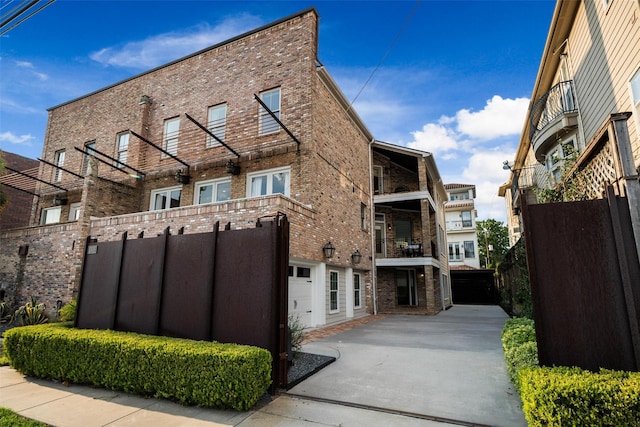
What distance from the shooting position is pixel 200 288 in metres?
4.78

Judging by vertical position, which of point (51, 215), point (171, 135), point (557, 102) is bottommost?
point (51, 215)

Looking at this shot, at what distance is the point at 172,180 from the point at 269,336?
1041 centimetres

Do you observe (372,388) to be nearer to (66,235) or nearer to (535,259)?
(535,259)

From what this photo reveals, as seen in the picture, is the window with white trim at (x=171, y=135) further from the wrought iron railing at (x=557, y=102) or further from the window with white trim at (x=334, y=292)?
the wrought iron railing at (x=557, y=102)

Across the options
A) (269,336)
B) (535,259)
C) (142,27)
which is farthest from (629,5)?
(142,27)

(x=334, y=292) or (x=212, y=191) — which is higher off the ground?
(x=212, y=191)

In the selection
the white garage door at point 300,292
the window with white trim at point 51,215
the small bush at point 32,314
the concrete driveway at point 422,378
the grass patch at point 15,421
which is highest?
the window with white trim at point 51,215

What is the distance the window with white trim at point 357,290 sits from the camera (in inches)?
529

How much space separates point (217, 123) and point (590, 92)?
11678mm

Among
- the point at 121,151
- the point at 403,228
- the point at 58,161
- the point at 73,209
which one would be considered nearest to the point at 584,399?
the point at 403,228

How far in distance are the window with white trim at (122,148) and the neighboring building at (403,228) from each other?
1152 cm

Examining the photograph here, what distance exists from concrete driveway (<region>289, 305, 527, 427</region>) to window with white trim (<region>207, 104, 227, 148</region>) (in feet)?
27.5

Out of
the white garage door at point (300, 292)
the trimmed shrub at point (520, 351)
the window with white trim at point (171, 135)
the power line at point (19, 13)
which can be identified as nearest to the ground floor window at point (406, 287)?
the white garage door at point (300, 292)

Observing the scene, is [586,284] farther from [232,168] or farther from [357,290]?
[357,290]
